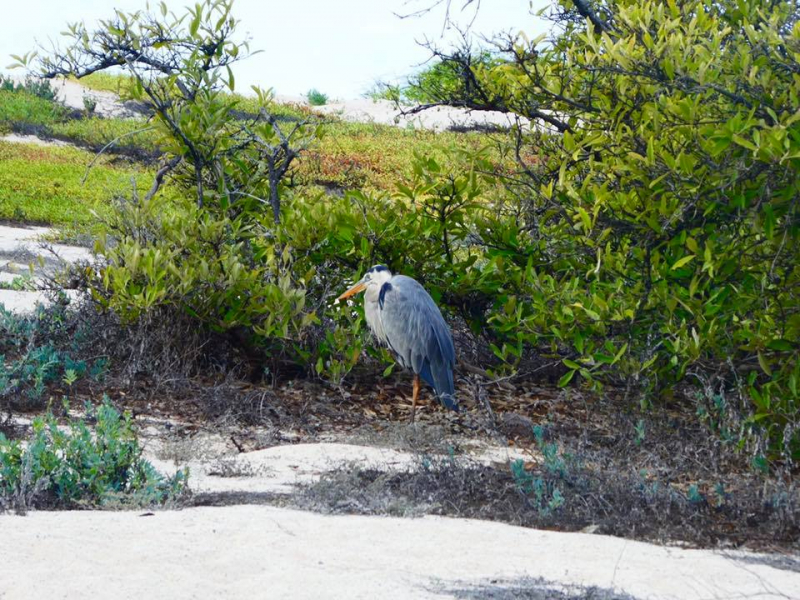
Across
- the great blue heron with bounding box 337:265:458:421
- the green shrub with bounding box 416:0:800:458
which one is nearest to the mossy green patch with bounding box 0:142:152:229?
the great blue heron with bounding box 337:265:458:421

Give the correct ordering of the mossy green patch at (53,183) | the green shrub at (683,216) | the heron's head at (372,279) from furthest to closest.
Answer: the mossy green patch at (53,183) < the heron's head at (372,279) < the green shrub at (683,216)

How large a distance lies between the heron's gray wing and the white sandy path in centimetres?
246

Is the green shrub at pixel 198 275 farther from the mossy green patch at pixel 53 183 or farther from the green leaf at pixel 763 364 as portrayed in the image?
the mossy green patch at pixel 53 183

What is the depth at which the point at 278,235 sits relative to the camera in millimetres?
7414

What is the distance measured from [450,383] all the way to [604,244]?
140 cm

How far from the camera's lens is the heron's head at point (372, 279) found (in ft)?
23.3

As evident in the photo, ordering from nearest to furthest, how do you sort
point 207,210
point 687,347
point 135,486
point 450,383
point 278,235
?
Answer: point 135,486, point 687,347, point 450,383, point 278,235, point 207,210

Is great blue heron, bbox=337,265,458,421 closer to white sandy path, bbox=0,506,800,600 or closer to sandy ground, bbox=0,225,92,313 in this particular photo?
white sandy path, bbox=0,506,800,600

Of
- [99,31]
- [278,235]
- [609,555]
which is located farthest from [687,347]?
[99,31]

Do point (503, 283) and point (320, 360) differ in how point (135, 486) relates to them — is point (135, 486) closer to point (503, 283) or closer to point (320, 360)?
point (320, 360)

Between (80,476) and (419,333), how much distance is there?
2.76 metres

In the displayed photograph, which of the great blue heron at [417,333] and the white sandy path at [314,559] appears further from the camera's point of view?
the great blue heron at [417,333]

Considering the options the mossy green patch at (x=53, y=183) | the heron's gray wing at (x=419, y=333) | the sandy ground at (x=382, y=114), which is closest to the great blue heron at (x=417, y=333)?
the heron's gray wing at (x=419, y=333)

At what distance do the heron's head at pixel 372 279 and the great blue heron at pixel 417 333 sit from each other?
0.06m
